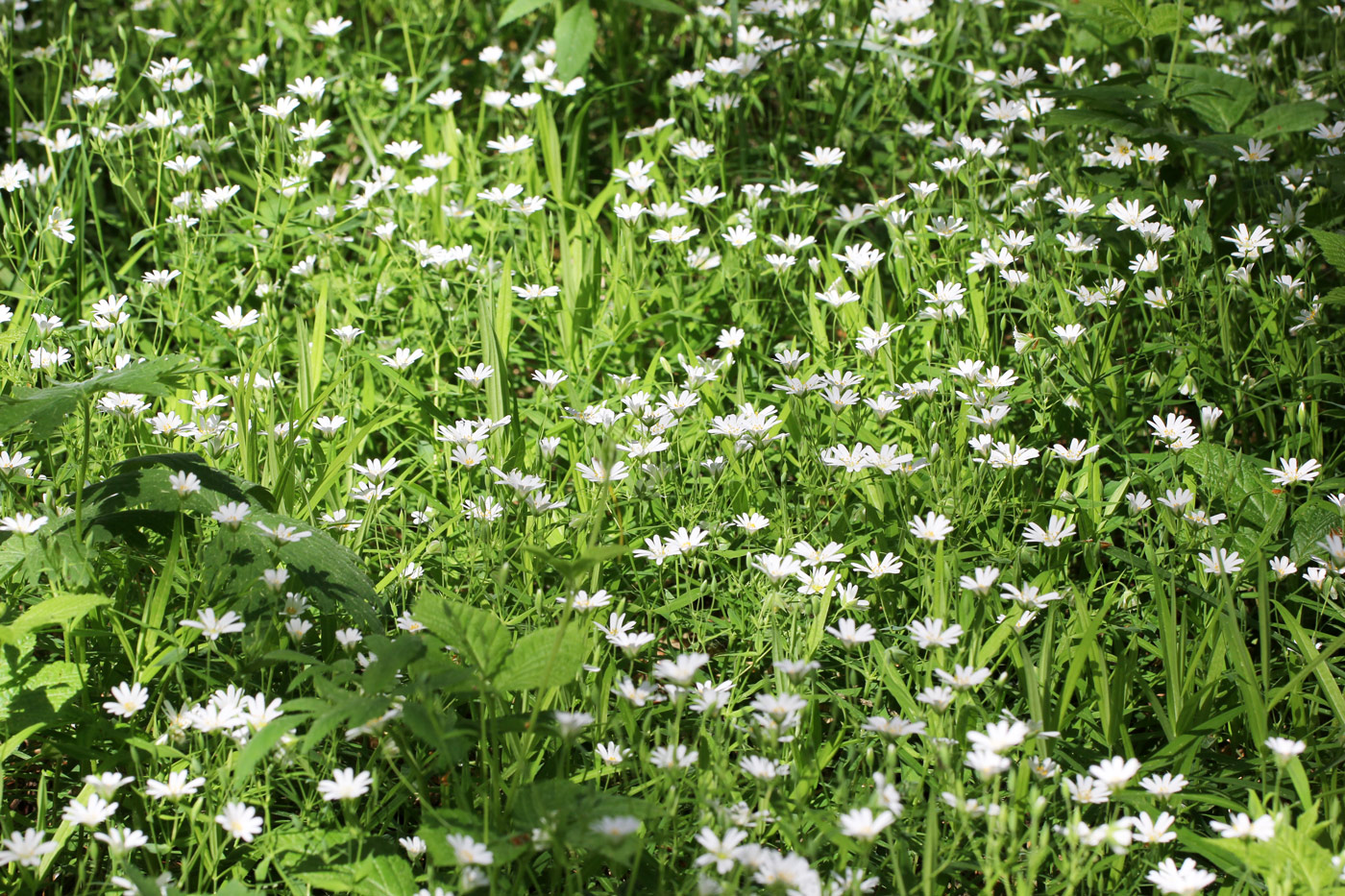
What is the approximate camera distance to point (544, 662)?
1571mm

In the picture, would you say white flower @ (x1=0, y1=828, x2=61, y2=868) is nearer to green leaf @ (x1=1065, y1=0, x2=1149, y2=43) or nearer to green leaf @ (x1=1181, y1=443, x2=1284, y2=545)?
green leaf @ (x1=1181, y1=443, x2=1284, y2=545)

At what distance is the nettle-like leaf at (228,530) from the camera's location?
1763 mm

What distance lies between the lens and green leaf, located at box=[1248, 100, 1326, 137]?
294 cm

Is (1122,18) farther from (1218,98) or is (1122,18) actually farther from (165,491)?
(165,491)

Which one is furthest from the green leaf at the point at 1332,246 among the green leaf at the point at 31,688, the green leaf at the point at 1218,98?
the green leaf at the point at 31,688

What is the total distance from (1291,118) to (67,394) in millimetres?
3071

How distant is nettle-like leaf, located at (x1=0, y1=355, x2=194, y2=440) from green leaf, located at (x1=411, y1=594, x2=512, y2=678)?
58 centimetres

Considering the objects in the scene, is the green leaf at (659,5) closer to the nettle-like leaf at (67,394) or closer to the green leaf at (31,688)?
the nettle-like leaf at (67,394)

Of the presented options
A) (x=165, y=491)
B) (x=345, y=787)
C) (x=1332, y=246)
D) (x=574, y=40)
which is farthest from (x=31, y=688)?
(x=1332, y=246)

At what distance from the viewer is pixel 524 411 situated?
265 centimetres

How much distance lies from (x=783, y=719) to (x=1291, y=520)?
129 cm

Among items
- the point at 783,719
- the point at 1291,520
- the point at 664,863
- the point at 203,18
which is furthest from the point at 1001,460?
the point at 203,18

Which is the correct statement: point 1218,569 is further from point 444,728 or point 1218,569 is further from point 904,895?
point 444,728

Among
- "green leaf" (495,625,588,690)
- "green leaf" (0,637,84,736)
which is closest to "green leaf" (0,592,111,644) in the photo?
"green leaf" (0,637,84,736)
